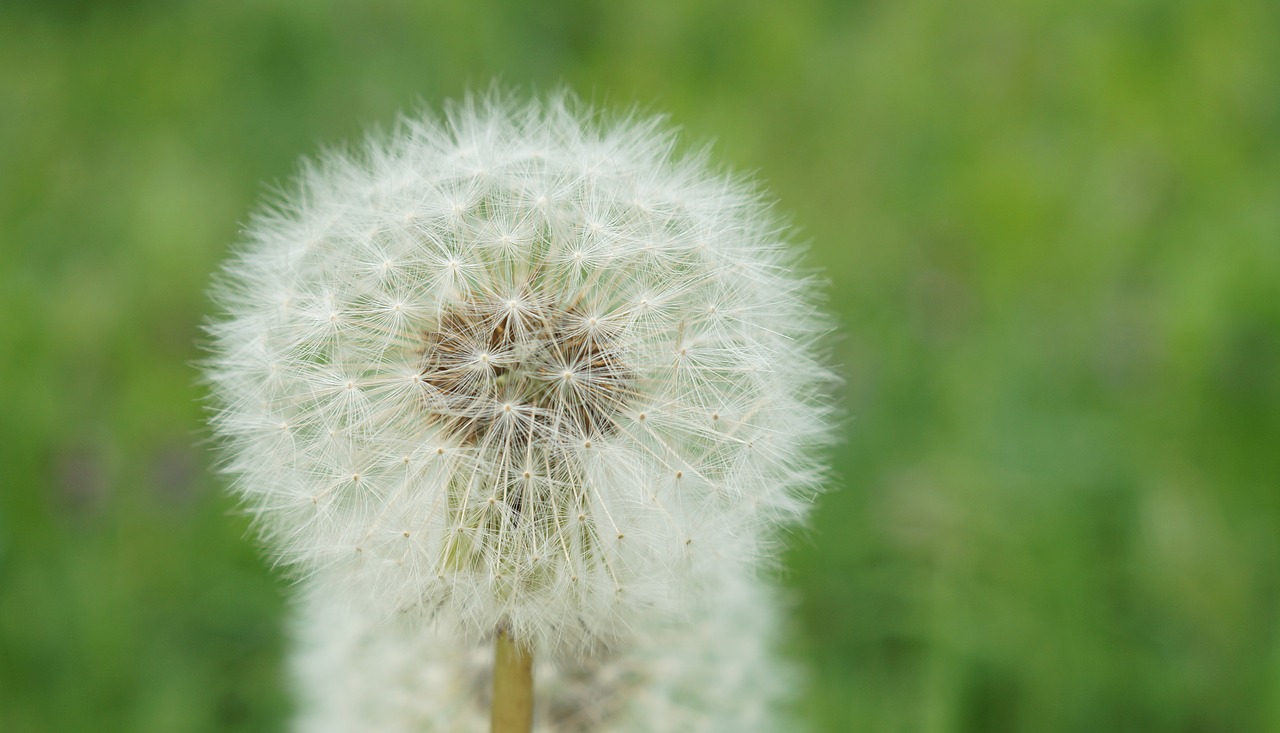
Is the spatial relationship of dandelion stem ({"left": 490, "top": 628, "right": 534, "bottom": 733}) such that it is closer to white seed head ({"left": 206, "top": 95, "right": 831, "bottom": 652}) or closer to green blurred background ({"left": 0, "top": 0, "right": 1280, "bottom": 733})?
white seed head ({"left": 206, "top": 95, "right": 831, "bottom": 652})

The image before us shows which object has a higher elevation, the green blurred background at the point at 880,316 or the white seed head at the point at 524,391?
the green blurred background at the point at 880,316

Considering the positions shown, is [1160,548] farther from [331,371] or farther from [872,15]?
[872,15]

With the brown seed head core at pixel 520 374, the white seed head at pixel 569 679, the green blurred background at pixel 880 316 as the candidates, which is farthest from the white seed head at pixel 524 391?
the green blurred background at pixel 880 316

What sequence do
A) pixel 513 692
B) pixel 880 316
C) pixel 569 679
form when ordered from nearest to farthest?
pixel 513 692 < pixel 569 679 < pixel 880 316

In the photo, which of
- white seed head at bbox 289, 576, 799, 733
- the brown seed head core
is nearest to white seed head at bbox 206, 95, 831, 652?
the brown seed head core

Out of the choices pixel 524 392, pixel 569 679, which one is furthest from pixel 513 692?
pixel 569 679

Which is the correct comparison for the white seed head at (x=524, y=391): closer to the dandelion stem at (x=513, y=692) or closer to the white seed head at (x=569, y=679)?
the dandelion stem at (x=513, y=692)

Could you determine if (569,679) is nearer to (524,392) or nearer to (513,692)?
(513,692)
